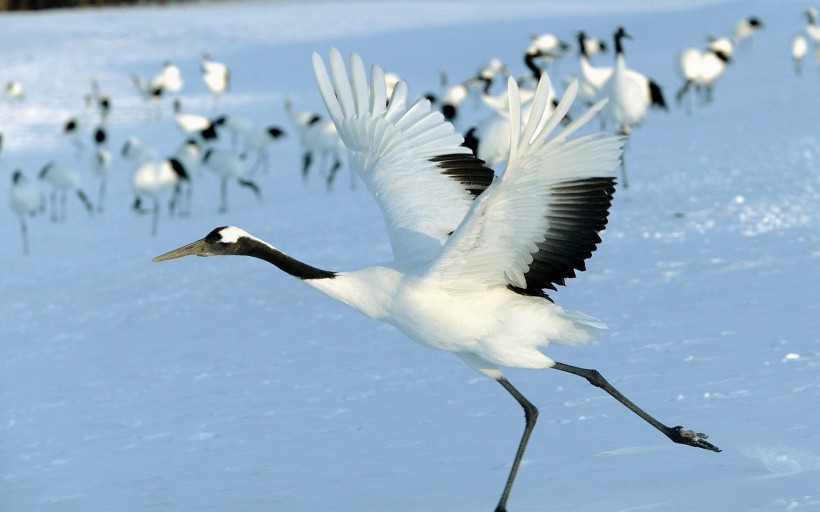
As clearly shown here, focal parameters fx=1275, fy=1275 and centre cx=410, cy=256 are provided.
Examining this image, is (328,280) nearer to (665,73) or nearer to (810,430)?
(810,430)

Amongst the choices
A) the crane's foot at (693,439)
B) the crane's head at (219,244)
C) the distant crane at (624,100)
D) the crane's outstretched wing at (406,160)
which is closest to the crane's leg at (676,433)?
the crane's foot at (693,439)

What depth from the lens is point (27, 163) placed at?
18.5 meters

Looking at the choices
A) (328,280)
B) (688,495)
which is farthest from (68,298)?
(688,495)

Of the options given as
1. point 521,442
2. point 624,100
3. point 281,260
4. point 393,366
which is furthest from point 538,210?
point 624,100

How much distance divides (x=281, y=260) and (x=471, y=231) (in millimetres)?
817

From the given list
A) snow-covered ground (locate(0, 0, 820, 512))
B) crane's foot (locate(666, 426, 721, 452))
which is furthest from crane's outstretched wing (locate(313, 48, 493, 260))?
crane's foot (locate(666, 426, 721, 452))

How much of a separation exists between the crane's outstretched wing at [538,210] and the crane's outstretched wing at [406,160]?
578 millimetres

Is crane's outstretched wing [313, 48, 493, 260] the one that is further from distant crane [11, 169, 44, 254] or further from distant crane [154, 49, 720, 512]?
distant crane [11, 169, 44, 254]

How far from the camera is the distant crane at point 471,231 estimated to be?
3666 millimetres

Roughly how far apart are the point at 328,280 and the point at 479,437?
133 centimetres

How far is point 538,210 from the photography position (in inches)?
149

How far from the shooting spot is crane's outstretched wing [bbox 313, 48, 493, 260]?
4.63m

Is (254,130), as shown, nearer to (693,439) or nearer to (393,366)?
(393,366)

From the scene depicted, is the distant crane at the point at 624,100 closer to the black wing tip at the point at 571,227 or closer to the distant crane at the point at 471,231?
the distant crane at the point at 471,231
